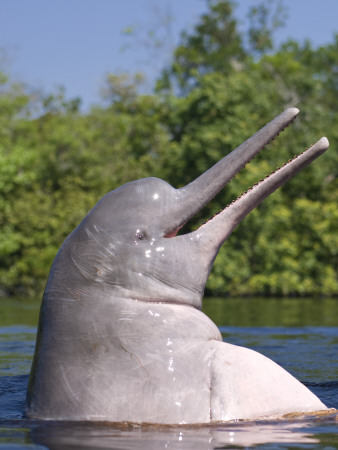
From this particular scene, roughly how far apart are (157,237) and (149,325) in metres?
0.57

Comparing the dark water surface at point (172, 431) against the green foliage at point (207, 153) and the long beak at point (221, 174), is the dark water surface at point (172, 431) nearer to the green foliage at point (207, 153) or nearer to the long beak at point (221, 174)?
the long beak at point (221, 174)

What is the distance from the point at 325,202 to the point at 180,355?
37.6 m

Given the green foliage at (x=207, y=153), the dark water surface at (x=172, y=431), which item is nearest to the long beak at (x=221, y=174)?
the dark water surface at (x=172, y=431)

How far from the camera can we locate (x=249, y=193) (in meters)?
5.12

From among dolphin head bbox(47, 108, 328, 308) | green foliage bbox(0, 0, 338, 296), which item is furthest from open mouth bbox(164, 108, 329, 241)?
green foliage bbox(0, 0, 338, 296)

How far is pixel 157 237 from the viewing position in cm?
511

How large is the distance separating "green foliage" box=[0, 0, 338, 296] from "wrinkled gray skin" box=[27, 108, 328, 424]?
3036 centimetres

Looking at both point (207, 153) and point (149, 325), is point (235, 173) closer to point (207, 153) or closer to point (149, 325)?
point (149, 325)

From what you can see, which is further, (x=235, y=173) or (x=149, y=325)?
(x=235, y=173)

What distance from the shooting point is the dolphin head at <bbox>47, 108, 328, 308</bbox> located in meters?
5.00

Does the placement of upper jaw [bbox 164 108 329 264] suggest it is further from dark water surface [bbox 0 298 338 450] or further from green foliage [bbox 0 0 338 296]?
green foliage [bbox 0 0 338 296]

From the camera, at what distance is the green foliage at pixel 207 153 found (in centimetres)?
3722

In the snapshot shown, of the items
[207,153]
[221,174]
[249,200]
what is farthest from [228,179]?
[207,153]

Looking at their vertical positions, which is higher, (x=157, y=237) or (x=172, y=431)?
(x=157, y=237)
